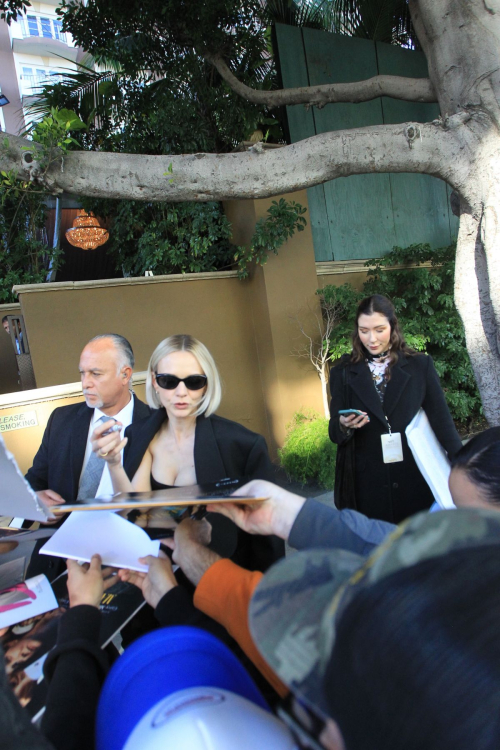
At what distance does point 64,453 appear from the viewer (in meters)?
2.25

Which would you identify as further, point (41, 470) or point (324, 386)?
point (324, 386)

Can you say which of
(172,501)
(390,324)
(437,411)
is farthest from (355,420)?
(172,501)

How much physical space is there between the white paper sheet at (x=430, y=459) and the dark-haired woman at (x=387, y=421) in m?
0.19

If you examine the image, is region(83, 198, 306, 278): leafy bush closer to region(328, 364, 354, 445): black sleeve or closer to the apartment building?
region(328, 364, 354, 445): black sleeve

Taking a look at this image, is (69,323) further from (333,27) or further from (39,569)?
(333,27)

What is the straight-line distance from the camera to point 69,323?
596 cm

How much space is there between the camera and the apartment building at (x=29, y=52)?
1955 centimetres

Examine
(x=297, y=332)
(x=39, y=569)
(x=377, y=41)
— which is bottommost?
(x=39, y=569)

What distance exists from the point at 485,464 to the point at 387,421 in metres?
1.59

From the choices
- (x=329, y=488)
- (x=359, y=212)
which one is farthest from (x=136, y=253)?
(x=329, y=488)

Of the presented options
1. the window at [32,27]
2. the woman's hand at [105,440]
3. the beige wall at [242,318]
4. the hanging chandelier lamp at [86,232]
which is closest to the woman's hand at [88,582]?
the woman's hand at [105,440]

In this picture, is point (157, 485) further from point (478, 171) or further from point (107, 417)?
point (478, 171)

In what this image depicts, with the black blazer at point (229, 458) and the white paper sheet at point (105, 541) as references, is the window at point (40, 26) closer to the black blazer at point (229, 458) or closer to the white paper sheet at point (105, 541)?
the black blazer at point (229, 458)

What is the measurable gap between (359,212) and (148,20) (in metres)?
3.93
